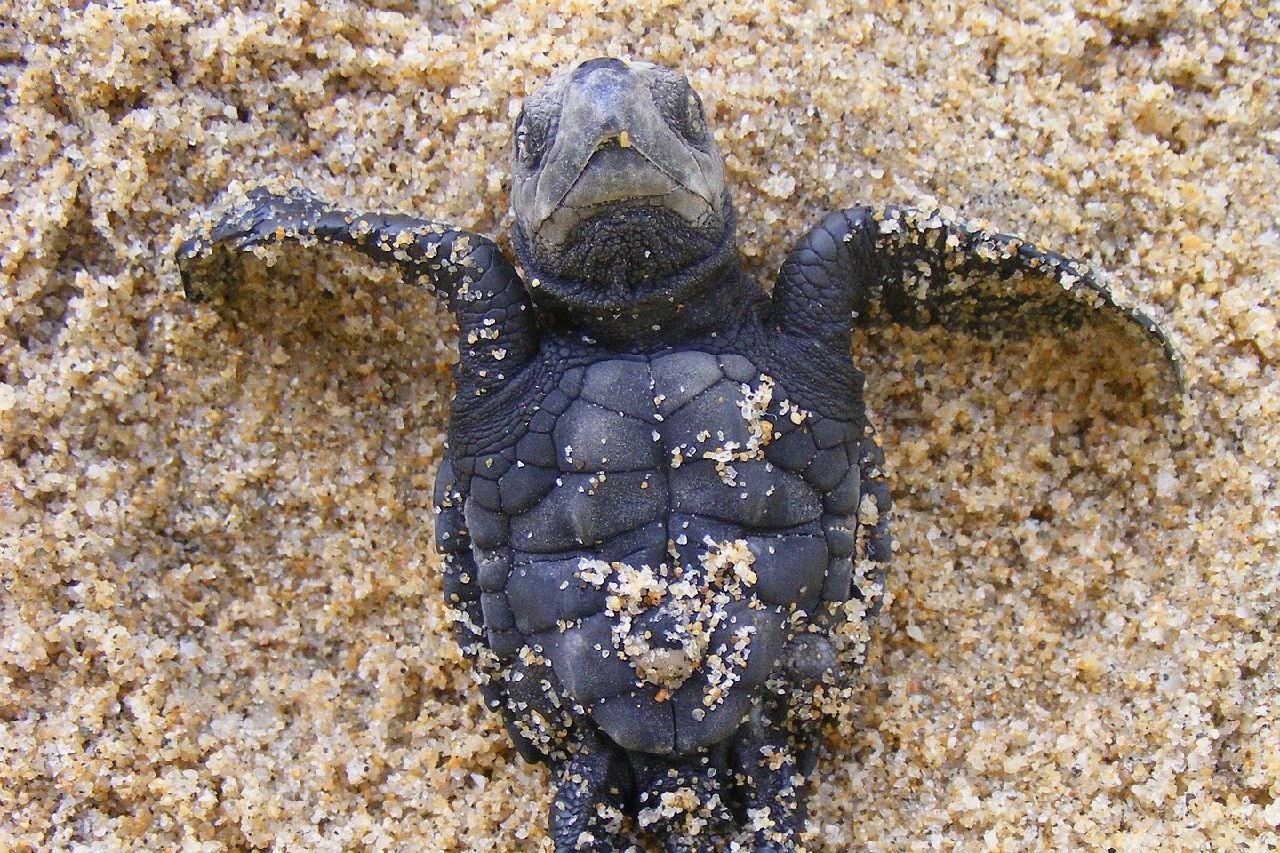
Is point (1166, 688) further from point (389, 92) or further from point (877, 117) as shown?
point (389, 92)

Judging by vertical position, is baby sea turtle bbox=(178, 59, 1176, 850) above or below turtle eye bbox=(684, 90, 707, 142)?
below

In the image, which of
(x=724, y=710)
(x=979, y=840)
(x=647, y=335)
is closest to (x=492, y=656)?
(x=724, y=710)

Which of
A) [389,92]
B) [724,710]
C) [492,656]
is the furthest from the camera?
[389,92]

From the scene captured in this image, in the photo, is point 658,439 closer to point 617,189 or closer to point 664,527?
point 664,527

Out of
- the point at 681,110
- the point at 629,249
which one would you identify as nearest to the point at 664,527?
the point at 629,249

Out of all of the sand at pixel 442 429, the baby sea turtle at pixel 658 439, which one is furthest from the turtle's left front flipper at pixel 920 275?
the sand at pixel 442 429

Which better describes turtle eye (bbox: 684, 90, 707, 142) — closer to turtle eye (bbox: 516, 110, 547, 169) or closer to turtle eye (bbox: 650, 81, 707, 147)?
turtle eye (bbox: 650, 81, 707, 147)

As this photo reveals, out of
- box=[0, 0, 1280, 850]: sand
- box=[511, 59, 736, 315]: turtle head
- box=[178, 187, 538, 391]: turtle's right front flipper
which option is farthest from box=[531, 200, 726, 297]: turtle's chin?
box=[0, 0, 1280, 850]: sand
